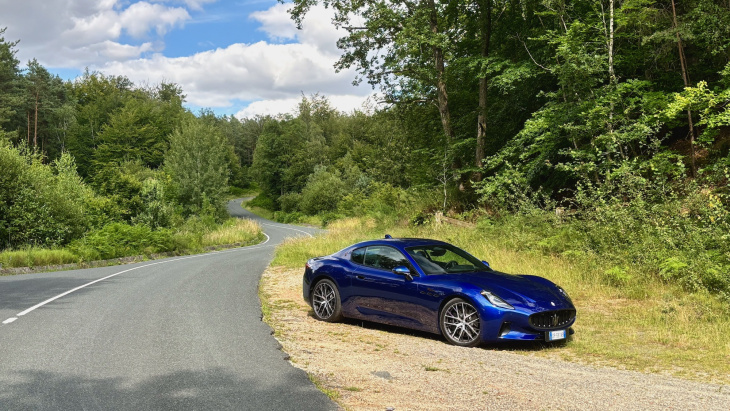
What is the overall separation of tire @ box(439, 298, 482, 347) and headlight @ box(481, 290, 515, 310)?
24 cm

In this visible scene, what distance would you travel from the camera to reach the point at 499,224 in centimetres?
1731

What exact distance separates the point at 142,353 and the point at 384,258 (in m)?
3.80

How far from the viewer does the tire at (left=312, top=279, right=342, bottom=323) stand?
9.12m

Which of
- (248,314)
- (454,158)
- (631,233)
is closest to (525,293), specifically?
(248,314)

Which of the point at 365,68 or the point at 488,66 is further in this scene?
the point at 365,68

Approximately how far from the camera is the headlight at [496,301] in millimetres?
7234

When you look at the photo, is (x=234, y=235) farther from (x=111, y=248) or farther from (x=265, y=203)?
(x=265, y=203)

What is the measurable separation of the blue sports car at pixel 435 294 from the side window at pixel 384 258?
17mm

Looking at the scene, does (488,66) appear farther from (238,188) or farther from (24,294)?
(238,188)

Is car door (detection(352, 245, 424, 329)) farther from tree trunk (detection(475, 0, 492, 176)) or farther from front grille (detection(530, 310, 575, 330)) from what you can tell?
tree trunk (detection(475, 0, 492, 176))

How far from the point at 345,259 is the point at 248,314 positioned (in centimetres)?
210

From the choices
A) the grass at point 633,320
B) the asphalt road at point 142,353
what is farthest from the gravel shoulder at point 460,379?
the grass at point 633,320

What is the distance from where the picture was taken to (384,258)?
28.8 feet

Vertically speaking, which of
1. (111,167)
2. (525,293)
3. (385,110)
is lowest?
(525,293)
